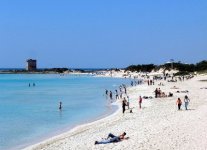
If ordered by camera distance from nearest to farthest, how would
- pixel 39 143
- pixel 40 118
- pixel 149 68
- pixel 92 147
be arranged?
1. pixel 92 147
2. pixel 39 143
3. pixel 40 118
4. pixel 149 68

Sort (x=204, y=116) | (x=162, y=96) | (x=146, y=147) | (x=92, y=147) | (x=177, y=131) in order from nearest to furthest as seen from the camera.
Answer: (x=146, y=147) → (x=92, y=147) → (x=177, y=131) → (x=204, y=116) → (x=162, y=96)

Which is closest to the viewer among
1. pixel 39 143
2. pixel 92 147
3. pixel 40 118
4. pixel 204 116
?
pixel 92 147

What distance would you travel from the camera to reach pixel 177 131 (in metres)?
18.1

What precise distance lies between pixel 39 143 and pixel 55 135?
2442 millimetres

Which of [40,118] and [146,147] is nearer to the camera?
[146,147]

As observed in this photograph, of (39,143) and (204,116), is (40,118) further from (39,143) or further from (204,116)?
(204,116)

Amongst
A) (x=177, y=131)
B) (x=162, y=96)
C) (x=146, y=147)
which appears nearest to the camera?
(x=146, y=147)

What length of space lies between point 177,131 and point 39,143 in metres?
6.70

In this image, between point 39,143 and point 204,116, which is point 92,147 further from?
point 204,116

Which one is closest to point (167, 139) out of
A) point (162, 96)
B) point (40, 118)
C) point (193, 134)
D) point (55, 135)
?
point (193, 134)

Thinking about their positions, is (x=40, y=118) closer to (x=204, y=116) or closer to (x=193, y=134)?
(x=204, y=116)

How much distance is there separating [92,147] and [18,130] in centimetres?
Result: 955

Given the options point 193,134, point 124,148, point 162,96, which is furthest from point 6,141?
point 162,96

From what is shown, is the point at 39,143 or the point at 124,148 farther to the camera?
Answer: the point at 39,143
